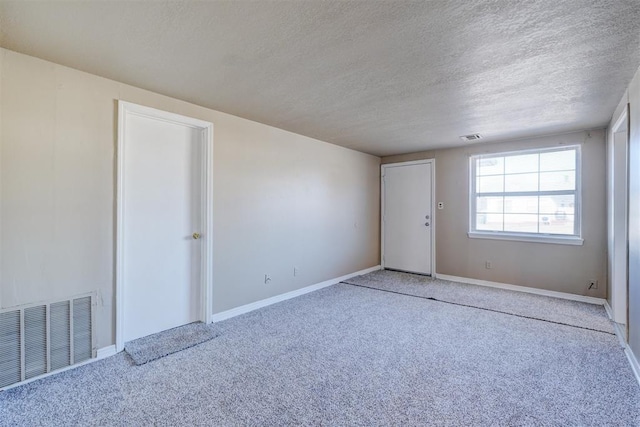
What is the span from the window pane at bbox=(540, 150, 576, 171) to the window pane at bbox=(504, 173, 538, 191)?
0.60 feet

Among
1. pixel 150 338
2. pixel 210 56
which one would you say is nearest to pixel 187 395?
pixel 150 338

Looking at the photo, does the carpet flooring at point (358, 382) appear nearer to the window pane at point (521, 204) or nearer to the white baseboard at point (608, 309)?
the white baseboard at point (608, 309)

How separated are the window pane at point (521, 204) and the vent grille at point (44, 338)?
5.41 metres

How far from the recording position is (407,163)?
5.71m

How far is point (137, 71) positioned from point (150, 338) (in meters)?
2.39

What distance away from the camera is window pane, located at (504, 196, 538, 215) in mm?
4477

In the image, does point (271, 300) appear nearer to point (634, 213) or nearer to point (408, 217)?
point (408, 217)

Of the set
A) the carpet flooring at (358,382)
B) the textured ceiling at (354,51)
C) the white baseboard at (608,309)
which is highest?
the textured ceiling at (354,51)

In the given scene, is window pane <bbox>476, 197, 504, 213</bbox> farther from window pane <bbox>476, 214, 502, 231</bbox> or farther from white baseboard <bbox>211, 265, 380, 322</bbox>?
white baseboard <bbox>211, 265, 380, 322</bbox>

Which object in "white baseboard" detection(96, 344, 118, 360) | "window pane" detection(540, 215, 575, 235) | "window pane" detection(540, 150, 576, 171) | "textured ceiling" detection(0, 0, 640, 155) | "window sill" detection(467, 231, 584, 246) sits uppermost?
"textured ceiling" detection(0, 0, 640, 155)

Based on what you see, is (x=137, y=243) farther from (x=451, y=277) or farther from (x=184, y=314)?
(x=451, y=277)

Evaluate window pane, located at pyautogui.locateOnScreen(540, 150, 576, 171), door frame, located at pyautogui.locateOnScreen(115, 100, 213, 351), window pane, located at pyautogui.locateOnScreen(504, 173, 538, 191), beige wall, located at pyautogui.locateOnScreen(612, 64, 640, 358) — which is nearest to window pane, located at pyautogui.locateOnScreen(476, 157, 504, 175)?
window pane, located at pyautogui.locateOnScreen(504, 173, 538, 191)

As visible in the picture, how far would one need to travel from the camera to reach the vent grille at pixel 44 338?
2.06 m

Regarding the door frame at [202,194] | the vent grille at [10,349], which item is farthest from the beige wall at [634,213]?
the vent grille at [10,349]
